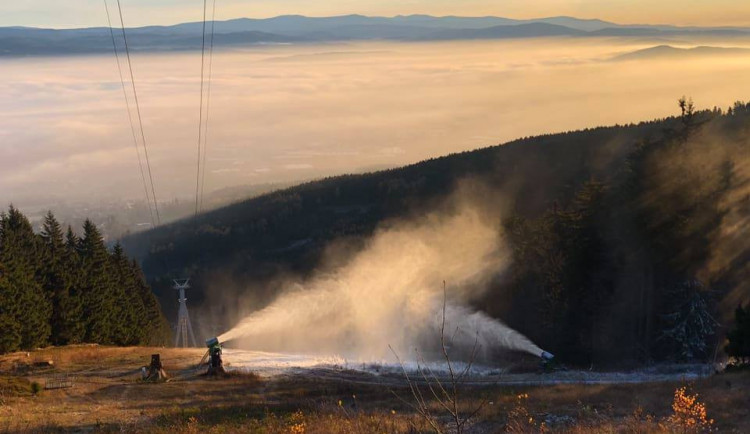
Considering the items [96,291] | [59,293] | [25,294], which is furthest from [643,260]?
[25,294]

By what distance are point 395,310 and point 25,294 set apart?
4498 centimetres

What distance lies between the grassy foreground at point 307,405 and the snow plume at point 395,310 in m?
21.8

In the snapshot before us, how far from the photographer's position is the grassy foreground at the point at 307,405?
24344 millimetres

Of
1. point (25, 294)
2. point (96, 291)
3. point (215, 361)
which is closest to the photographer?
point (215, 361)

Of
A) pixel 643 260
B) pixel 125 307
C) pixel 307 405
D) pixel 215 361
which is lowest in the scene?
pixel 125 307

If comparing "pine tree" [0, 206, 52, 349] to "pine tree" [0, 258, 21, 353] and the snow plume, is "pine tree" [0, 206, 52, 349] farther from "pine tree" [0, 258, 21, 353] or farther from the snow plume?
the snow plume

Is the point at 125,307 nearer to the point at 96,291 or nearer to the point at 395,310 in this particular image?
the point at 96,291

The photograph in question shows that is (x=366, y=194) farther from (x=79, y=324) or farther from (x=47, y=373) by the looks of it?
(x=47, y=373)


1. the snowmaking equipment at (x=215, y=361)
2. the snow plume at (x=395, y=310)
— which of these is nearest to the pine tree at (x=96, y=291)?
the snow plume at (x=395, y=310)

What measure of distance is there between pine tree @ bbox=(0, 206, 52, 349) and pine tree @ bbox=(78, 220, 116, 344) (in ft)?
15.2

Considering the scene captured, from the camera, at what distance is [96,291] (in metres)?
58.6

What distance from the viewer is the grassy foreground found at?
24.3 metres

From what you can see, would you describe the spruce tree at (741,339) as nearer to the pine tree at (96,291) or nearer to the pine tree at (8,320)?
the pine tree at (8,320)

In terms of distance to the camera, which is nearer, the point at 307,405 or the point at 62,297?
the point at 307,405
